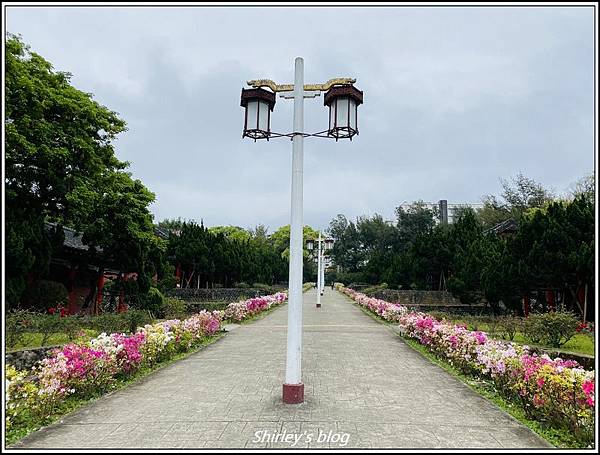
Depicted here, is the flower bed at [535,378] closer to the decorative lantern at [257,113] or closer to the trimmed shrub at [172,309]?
the decorative lantern at [257,113]

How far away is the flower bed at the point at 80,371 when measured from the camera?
4.67 m

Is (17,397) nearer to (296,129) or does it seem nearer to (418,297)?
(296,129)

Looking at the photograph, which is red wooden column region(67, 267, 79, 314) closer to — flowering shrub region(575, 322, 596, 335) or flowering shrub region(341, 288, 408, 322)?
flowering shrub region(341, 288, 408, 322)

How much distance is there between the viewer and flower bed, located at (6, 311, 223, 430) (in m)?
4.67

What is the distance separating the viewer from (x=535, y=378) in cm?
478

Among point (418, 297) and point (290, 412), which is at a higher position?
point (290, 412)

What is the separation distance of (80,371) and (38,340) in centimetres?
481

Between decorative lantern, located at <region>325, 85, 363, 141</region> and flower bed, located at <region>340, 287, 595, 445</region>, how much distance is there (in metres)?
3.33

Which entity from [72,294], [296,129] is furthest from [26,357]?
[72,294]

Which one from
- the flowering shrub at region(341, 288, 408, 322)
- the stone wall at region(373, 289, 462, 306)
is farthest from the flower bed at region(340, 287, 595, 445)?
the stone wall at region(373, 289, 462, 306)

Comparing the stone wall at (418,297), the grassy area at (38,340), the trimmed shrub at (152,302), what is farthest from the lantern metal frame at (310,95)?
the stone wall at (418,297)

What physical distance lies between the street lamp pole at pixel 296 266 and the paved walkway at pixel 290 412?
0.87 feet

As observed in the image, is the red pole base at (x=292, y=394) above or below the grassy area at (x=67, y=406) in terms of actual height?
above

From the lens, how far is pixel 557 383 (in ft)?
14.5
